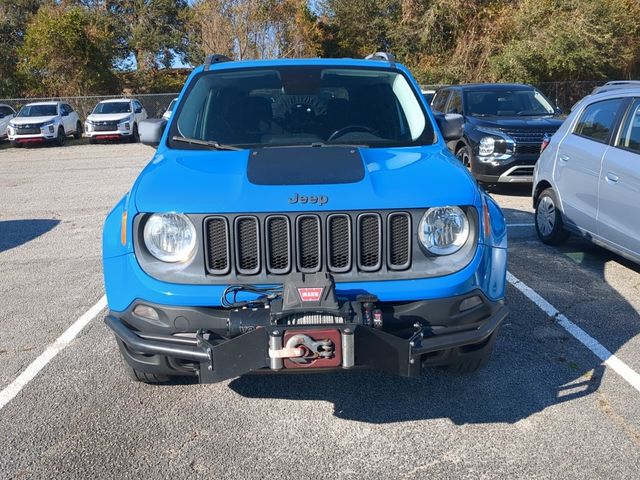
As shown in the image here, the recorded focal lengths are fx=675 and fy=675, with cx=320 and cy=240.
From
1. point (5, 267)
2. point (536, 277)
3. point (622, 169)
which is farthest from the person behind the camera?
point (5, 267)

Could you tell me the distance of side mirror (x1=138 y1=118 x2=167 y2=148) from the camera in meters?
4.75

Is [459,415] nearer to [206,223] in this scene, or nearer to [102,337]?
[206,223]

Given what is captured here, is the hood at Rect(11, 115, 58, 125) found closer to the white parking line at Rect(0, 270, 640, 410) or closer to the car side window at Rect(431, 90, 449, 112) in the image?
the car side window at Rect(431, 90, 449, 112)

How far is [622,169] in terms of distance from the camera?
19.0 feet

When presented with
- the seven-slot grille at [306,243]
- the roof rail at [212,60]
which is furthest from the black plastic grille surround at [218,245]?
the roof rail at [212,60]

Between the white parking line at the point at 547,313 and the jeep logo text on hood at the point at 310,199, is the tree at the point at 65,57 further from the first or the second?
the jeep logo text on hood at the point at 310,199

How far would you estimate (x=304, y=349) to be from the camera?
3023 millimetres

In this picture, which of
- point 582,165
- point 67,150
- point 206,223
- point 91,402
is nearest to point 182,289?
point 206,223

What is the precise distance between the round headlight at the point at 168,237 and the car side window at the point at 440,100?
10.2m

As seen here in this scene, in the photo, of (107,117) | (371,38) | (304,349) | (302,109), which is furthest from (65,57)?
(304,349)

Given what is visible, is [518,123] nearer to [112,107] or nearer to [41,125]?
[41,125]

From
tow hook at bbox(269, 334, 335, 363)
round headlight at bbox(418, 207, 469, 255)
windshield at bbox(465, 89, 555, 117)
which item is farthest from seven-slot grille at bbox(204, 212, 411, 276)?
windshield at bbox(465, 89, 555, 117)

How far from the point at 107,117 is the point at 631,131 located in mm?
22586

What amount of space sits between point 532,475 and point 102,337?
3.16 meters
